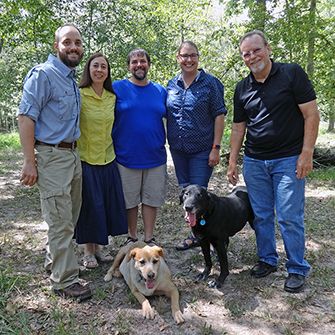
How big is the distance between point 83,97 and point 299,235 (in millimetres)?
2499

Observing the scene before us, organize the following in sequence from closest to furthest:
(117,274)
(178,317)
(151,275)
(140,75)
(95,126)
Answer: (178,317) → (151,275) → (95,126) → (117,274) → (140,75)

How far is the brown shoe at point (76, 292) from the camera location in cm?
327

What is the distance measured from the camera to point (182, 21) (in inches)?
568

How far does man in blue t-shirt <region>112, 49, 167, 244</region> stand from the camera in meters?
3.89

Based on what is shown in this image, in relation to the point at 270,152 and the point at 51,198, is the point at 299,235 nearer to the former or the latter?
the point at 270,152

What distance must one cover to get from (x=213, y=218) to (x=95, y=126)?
4.93ft

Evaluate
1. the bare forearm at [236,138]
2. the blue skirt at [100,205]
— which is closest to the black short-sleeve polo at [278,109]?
the bare forearm at [236,138]

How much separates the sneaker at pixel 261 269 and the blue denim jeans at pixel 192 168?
1050 millimetres

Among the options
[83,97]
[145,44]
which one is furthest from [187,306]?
[145,44]

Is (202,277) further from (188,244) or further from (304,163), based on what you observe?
(304,163)

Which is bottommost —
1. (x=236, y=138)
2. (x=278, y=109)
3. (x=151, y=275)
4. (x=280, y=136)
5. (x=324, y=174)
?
(x=324, y=174)

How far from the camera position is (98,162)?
375 centimetres

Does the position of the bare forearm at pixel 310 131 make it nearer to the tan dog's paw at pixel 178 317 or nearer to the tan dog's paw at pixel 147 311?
the tan dog's paw at pixel 178 317

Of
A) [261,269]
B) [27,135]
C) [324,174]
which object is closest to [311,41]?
[324,174]
